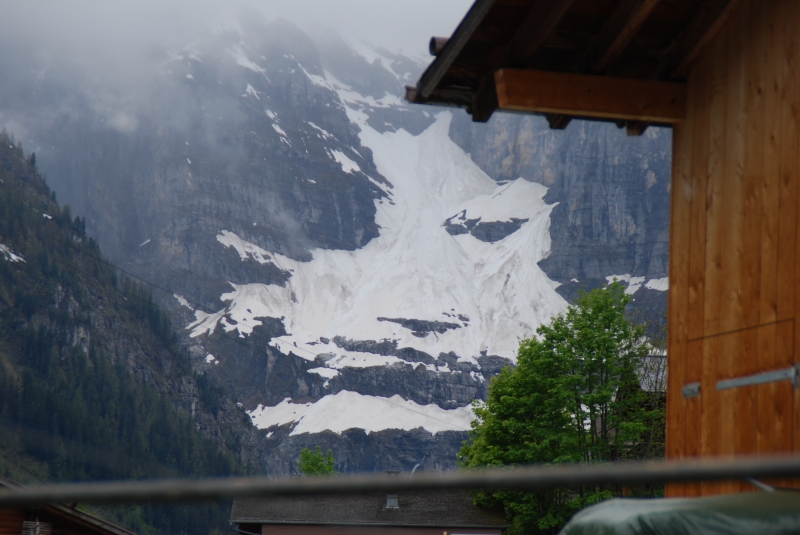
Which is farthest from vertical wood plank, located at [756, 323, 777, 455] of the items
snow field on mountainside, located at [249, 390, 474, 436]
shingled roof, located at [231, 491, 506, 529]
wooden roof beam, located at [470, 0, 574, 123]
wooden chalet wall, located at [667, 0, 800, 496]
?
snow field on mountainside, located at [249, 390, 474, 436]

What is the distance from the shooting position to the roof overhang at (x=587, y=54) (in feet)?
17.0

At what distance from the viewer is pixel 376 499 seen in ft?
145

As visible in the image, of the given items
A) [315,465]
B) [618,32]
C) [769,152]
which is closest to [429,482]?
[769,152]

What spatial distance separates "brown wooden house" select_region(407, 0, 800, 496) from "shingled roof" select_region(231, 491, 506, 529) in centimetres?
3417

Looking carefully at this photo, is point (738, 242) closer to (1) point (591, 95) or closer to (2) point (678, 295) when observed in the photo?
(2) point (678, 295)

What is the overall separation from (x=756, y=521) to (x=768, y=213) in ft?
6.27

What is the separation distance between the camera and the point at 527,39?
17.3 ft

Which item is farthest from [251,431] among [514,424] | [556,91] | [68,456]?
[556,91]

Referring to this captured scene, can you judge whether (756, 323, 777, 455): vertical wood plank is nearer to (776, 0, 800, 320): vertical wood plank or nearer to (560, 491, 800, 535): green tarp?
(776, 0, 800, 320): vertical wood plank

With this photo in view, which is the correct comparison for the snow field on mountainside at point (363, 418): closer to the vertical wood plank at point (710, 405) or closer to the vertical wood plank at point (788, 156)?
the vertical wood plank at point (710, 405)

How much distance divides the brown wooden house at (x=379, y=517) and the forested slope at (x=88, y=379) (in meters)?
51.5

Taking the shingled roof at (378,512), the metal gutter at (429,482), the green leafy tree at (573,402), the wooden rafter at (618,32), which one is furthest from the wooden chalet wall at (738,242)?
the shingled roof at (378,512)

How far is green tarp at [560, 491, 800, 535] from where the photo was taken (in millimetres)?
3027

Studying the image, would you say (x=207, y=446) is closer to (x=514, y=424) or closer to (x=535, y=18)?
(x=514, y=424)
